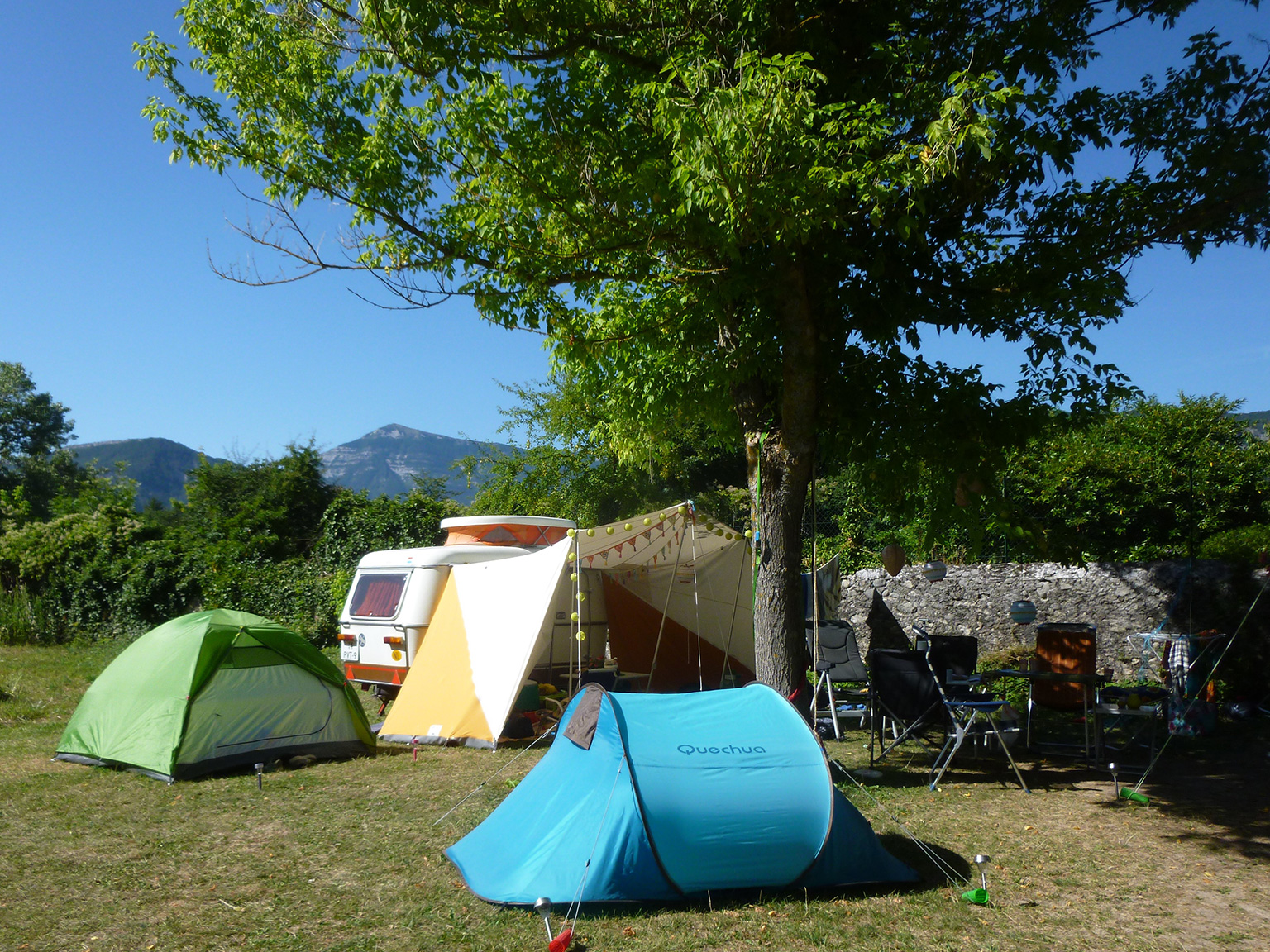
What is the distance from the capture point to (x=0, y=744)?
26.7ft

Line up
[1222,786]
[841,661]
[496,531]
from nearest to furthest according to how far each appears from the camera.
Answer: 1. [1222,786]
2. [841,661]
3. [496,531]

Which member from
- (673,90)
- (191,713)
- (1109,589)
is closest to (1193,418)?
(1109,589)

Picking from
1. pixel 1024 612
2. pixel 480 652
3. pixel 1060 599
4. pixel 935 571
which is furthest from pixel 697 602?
pixel 1060 599

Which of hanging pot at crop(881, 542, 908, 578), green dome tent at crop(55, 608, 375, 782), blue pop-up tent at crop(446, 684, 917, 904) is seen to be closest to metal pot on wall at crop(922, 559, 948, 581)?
hanging pot at crop(881, 542, 908, 578)

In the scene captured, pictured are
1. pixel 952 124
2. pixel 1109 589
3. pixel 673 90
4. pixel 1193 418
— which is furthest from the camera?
pixel 1193 418

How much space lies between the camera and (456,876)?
458 cm

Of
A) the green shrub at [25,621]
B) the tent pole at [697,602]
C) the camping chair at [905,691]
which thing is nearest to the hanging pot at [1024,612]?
the camping chair at [905,691]

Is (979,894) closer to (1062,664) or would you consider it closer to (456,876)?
(456,876)

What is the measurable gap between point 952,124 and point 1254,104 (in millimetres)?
2653

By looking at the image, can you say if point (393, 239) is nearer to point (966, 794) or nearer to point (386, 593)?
point (386, 593)

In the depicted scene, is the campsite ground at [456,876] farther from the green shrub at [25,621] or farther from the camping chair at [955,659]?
the green shrub at [25,621]

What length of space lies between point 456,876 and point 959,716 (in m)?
4.34

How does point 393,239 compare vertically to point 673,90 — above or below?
below

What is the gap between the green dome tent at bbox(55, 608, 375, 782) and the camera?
698 cm
